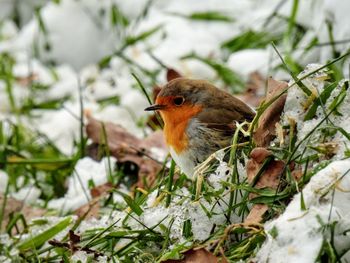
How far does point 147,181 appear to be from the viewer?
3969 millimetres

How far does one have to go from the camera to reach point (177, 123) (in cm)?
365

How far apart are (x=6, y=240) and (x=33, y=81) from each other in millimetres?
2848

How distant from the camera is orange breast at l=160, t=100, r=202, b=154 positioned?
3.51m

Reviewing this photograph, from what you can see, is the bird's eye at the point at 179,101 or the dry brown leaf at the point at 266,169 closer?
the dry brown leaf at the point at 266,169

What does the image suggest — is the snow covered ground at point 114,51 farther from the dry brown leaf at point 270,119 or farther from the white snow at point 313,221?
the white snow at point 313,221

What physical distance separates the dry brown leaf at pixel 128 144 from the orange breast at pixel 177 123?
A: 0.50m

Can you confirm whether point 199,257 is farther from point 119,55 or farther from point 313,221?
point 119,55

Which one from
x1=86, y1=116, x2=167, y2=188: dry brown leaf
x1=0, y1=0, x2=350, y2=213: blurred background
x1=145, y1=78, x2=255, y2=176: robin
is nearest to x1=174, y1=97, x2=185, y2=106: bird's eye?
x1=145, y1=78, x2=255, y2=176: robin

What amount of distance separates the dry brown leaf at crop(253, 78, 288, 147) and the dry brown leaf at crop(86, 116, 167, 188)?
4.52 ft

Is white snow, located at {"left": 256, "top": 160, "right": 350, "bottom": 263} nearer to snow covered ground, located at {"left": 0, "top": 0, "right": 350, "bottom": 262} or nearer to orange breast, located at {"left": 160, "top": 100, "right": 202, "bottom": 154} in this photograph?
orange breast, located at {"left": 160, "top": 100, "right": 202, "bottom": 154}

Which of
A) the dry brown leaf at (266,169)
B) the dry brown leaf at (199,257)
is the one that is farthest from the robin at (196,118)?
the dry brown leaf at (199,257)

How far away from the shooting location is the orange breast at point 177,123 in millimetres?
3510

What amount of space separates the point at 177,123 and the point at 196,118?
0.27 feet

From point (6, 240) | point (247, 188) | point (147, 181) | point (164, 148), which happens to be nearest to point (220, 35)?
point (164, 148)
